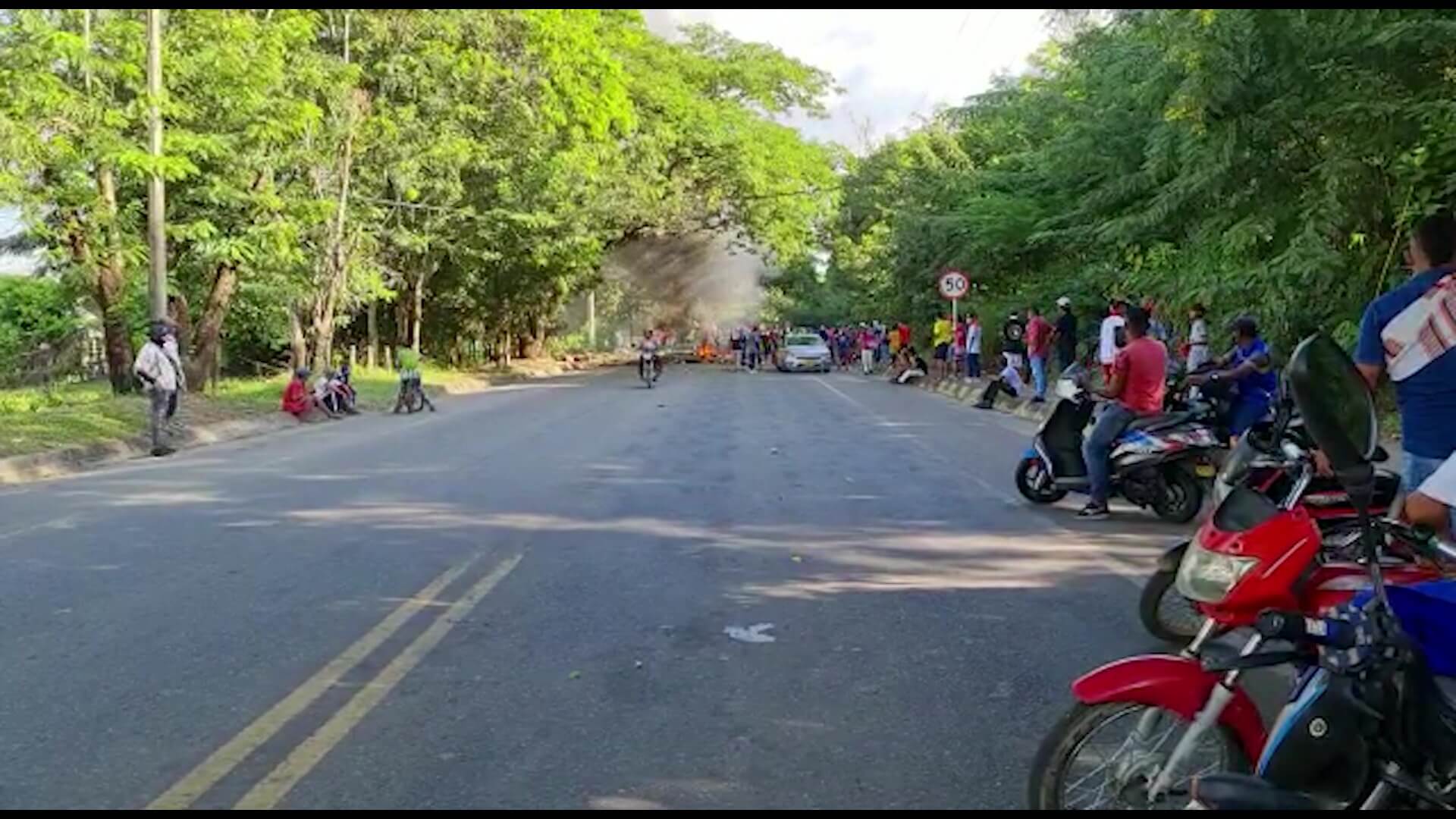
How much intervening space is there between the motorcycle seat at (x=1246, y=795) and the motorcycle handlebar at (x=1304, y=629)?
391 millimetres

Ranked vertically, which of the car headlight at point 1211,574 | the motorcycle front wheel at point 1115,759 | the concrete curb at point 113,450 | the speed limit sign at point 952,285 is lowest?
the concrete curb at point 113,450

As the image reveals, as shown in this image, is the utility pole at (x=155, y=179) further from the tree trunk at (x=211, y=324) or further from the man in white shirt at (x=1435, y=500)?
the man in white shirt at (x=1435, y=500)

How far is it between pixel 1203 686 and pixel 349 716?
3194mm

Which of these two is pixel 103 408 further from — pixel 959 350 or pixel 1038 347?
pixel 959 350

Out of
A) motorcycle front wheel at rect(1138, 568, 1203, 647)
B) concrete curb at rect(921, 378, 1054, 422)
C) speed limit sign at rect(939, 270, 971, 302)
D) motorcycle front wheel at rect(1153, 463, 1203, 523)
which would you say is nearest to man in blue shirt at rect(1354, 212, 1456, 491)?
motorcycle front wheel at rect(1138, 568, 1203, 647)

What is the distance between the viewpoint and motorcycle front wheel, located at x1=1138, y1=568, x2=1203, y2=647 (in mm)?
6102

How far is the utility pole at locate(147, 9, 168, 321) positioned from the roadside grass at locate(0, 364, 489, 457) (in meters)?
1.70

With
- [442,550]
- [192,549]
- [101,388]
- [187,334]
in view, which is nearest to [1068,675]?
[442,550]

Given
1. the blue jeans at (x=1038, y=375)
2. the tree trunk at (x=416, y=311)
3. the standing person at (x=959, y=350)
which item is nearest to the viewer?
the blue jeans at (x=1038, y=375)

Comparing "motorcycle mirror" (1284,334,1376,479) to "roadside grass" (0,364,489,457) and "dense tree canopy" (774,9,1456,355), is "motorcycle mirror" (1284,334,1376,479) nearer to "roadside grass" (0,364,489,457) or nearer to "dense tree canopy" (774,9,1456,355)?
"dense tree canopy" (774,9,1456,355)

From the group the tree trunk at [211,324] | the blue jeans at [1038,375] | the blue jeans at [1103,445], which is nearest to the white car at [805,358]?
the blue jeans at [1038,375]

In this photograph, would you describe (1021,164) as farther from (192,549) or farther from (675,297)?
(675,297)

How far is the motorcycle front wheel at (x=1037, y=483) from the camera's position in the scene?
34.0ft

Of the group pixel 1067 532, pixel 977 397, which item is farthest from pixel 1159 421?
pixel 977 397
